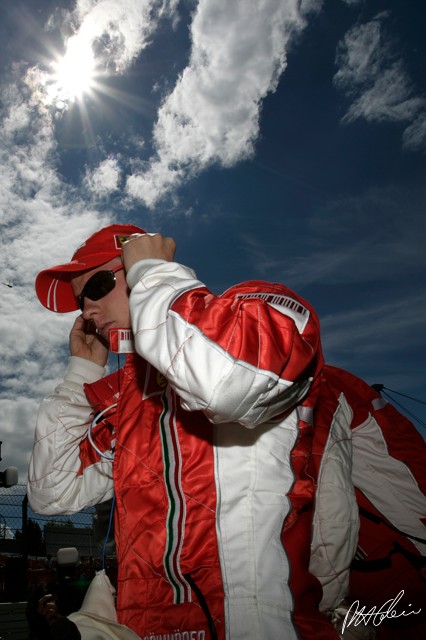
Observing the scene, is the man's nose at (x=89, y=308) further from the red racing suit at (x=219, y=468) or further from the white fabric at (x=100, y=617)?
the white fabric at (x=100, y=617)

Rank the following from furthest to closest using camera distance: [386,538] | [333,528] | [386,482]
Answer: [386,482]
[386,538]
[333,528]

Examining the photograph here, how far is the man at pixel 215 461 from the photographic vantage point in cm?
124

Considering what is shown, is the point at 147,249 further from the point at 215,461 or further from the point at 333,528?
the point at 333,528

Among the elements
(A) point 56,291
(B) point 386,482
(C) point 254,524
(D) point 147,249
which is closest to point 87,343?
(A) point 56,291

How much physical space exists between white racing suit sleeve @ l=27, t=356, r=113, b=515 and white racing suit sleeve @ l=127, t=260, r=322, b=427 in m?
1.37

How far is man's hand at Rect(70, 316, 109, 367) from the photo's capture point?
113 inches

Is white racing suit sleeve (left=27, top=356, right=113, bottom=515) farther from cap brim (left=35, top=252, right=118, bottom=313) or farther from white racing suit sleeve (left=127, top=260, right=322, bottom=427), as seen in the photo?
white racing suit sleeve (left=127, top=260, right=322, bottom=427)

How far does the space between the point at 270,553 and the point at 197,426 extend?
0.50 m

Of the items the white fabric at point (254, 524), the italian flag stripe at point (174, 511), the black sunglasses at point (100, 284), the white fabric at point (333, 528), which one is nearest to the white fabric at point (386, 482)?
the white fabric at point (333, 528)

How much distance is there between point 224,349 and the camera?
120cm

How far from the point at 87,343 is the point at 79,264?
713mm
